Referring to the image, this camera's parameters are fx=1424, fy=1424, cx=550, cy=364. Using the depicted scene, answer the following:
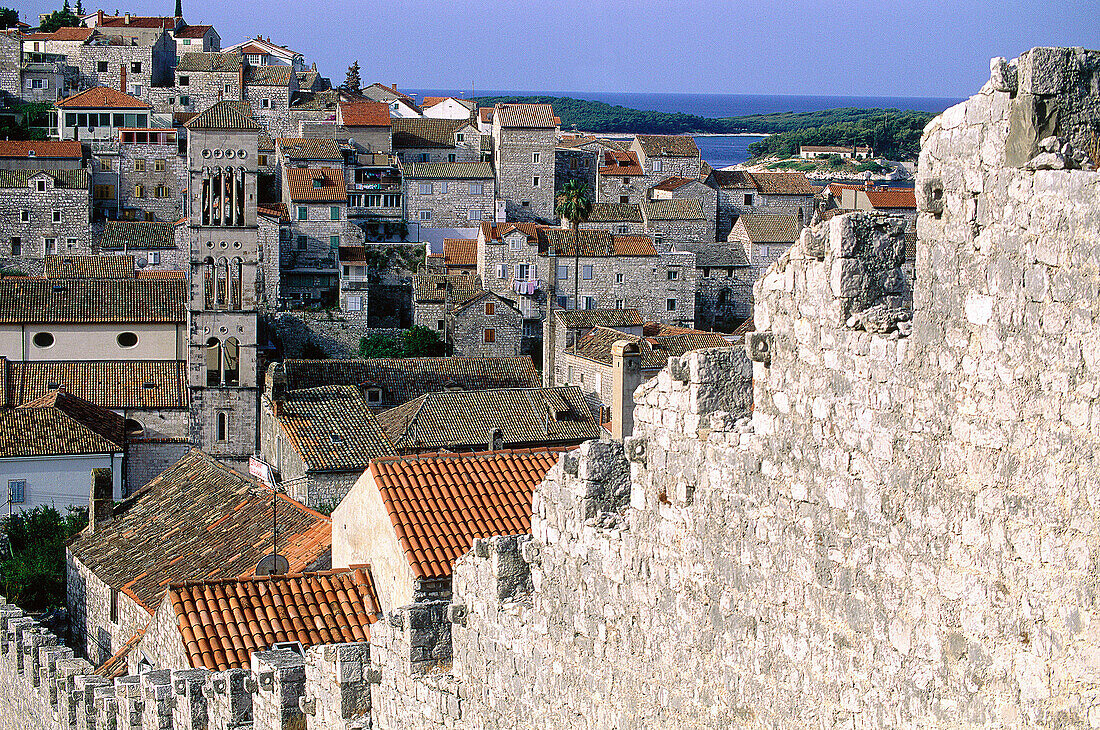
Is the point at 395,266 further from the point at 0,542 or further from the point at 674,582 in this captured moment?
the point at 674,582

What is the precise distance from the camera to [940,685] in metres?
4.19

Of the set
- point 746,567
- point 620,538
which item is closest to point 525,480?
point 620,538

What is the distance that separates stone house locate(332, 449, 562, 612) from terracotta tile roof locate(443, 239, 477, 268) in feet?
192

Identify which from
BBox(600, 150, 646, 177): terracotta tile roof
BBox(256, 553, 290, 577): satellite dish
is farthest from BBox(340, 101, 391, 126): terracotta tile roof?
BBox(256, 553, 290, 577): satellite dish

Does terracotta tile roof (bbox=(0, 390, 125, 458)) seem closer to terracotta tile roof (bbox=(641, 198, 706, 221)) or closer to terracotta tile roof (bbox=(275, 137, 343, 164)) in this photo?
terracotta tile roof (bbox=(275, 137, 343, 164))

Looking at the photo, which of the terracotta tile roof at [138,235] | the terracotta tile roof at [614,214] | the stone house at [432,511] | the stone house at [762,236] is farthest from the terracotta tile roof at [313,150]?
the stone house at [432,511]

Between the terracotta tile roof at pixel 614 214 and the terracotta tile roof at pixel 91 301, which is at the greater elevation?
the terracotta tile roof at pixel 614 214

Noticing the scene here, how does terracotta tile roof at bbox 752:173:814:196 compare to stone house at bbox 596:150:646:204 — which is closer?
stone house at bbox 596:150:646:204

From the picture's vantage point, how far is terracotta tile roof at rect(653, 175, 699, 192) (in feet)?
269

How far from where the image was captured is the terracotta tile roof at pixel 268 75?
89625mm

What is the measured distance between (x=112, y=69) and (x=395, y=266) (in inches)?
1446

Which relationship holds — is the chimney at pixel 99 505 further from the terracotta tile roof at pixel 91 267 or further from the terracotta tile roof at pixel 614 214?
the terracotta tile roof at pixel 614 214

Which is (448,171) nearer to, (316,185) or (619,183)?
(316,185)

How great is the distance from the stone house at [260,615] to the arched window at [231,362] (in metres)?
33.5
